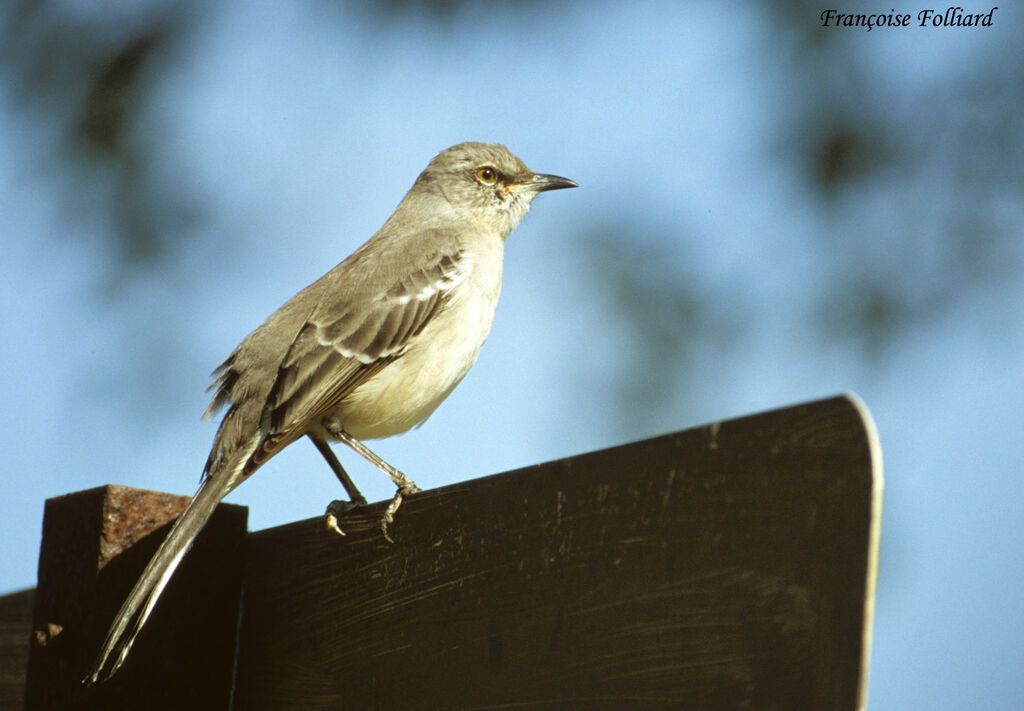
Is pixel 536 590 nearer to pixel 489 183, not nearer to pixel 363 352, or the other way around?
pixel 363 352

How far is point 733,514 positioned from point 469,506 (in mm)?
634

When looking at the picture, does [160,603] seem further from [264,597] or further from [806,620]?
[806,620]

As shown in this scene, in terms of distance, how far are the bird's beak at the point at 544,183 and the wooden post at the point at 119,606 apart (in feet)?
9.90

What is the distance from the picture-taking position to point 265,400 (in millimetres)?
3561

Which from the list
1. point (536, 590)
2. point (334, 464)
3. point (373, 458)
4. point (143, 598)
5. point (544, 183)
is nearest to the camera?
point (536, 590)

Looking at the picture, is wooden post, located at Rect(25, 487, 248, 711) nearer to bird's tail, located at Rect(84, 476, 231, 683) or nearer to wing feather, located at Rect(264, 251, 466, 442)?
bird's tail, located at Rect(84, 476, 231, 683)

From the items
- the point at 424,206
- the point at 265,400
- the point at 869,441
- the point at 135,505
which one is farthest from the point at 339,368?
the point at 869,441

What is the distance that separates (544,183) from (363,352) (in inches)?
67.9

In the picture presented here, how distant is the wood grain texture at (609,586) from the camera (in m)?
1.43

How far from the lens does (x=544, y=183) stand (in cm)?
517

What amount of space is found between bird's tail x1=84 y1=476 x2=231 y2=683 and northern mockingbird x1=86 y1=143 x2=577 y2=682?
47 centimetres

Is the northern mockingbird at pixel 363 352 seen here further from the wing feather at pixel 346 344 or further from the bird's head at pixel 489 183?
the bird's head at pixel 489 183

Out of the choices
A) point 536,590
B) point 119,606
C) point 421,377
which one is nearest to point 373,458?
point 421,377

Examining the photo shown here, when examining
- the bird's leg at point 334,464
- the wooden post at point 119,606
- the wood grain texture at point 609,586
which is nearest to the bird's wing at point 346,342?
the bird's leg at point 334,464
